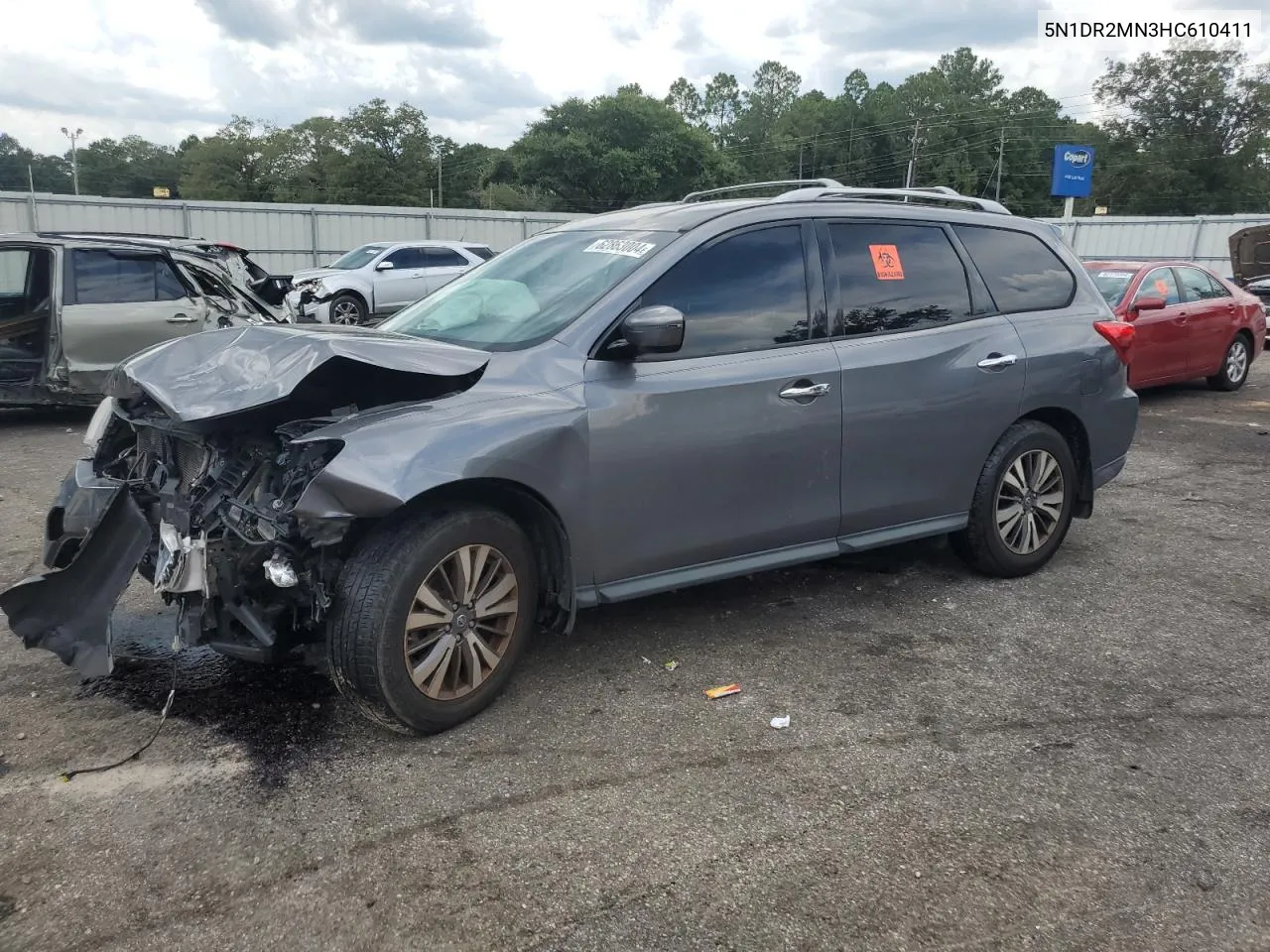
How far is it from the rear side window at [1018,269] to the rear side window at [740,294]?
3.99 ft

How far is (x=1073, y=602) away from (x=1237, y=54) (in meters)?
75.6

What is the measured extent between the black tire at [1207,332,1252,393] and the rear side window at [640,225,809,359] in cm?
982

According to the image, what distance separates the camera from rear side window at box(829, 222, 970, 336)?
438 centimetres

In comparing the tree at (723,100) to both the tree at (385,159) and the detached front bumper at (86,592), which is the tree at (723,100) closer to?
the tree at (385,159)

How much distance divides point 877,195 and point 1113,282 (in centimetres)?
691

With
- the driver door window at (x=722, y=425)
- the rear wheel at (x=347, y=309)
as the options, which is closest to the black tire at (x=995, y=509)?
the driver door window at (x=722, y=425)

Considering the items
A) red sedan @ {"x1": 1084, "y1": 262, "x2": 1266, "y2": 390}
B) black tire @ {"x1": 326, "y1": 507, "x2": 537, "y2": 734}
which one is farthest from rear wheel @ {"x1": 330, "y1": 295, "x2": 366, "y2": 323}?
black tire @ {"x1": 326, "y1": 507, "x2": 537, "y2": 734}

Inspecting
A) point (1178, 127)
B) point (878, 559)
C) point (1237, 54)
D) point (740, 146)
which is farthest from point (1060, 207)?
point (878, 559)

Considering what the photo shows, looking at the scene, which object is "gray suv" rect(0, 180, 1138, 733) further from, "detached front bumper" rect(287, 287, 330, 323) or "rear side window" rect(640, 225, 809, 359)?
"detached front bumper" rect(287, 287, 330, 323)

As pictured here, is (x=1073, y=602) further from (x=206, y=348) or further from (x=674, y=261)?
(x=206, y=348)

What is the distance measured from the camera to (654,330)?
3.50 m

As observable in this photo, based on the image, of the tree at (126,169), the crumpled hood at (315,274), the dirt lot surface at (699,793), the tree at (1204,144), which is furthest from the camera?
the tree at (126,169)

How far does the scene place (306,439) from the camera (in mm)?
3104

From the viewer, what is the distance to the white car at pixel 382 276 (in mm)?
17797
